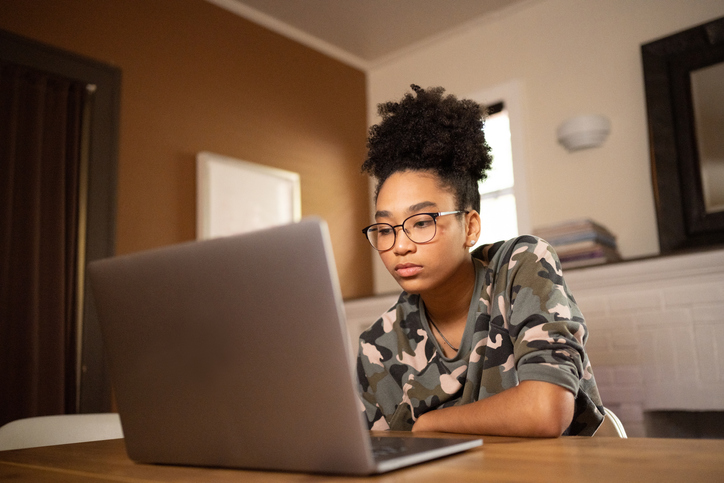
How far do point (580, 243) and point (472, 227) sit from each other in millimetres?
1304

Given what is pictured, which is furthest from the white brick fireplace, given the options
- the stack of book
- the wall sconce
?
the wall sconce

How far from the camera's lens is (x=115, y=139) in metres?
2.69

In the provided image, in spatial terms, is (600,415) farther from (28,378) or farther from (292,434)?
(28,378)

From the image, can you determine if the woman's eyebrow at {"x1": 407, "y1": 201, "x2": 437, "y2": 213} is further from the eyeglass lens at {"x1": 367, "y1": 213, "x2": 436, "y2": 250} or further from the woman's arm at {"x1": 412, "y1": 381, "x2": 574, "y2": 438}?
the woman's arm at {"x1": 412, "y1": 381, "x2": 574, "y2": 438}

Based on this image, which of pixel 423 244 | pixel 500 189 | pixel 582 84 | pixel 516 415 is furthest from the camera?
pixel 500 189

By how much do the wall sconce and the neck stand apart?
188cm

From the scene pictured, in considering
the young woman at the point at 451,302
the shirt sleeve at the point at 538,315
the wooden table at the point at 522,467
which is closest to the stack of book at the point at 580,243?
the young woman at the point at 451,302

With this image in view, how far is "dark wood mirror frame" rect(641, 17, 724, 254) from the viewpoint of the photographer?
2576mm

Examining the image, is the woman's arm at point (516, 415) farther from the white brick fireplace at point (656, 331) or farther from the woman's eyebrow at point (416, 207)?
the white brick fireplace at point (656, 331)

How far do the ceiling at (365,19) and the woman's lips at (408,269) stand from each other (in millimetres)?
2537

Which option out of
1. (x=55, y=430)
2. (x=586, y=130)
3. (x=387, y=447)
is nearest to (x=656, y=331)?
(x=586, y=130)

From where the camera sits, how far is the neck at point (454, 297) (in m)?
1.32

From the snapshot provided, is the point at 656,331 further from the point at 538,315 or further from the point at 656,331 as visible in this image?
the point at 538,315

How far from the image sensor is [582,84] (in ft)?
10.1
